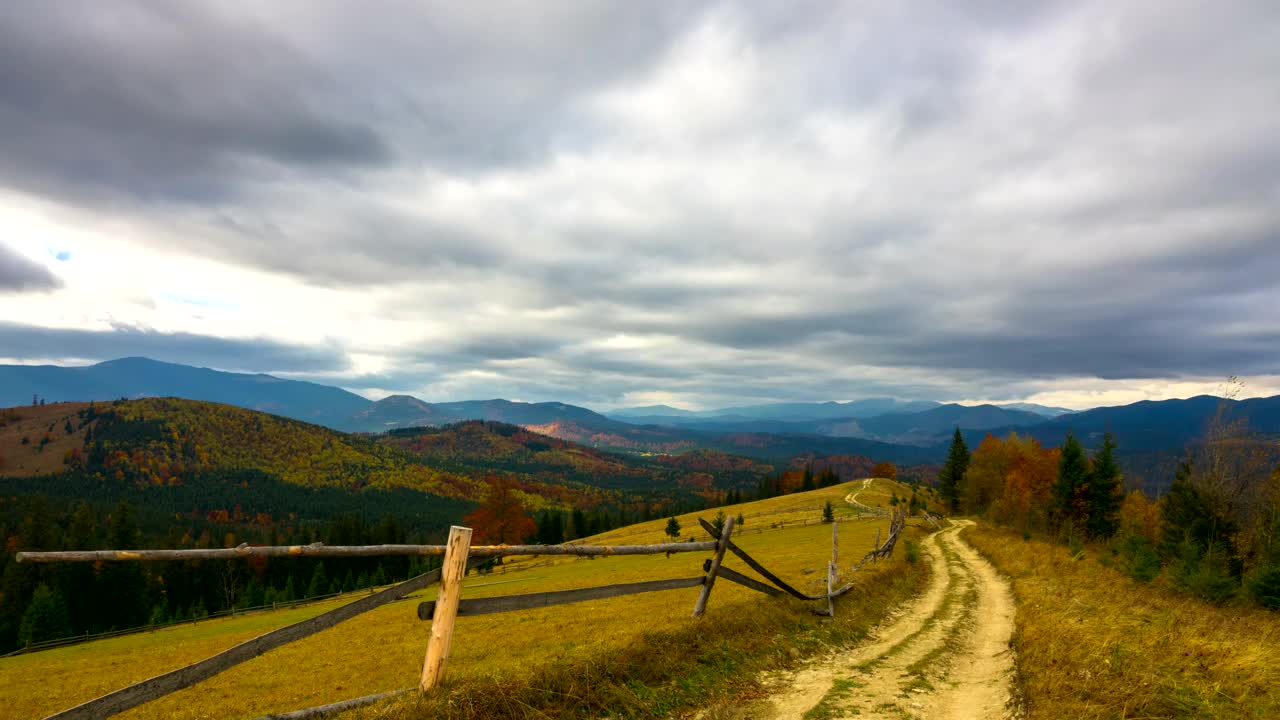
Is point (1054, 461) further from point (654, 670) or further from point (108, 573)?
point (108, 573)

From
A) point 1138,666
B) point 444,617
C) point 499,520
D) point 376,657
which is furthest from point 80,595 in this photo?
point 1138,666

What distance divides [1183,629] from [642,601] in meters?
13.8

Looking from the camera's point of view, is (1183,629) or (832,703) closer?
(832,703)

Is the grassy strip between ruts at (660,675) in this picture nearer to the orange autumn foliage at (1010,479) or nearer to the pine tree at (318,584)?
the orange autumn foliage at (1010,479)

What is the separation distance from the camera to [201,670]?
229 inches

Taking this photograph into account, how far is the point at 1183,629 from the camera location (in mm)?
10383

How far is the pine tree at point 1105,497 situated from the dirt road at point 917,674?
46.6 meters

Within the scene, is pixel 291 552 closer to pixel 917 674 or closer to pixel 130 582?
pixel 917 674

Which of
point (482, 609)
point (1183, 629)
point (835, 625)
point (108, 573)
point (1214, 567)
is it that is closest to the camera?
point (482, 609)

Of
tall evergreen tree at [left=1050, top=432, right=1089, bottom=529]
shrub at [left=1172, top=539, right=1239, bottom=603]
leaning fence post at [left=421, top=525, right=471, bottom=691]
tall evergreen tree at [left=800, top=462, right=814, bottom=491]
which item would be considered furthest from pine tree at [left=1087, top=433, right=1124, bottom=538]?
tall evergreen tree at [left=800, top=462, right=814, bottom=491]

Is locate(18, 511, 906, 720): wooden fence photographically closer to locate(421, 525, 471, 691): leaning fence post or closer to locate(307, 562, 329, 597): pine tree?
locate(421, 525, 471, 691): leaning fence post

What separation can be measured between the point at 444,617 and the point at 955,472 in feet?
310

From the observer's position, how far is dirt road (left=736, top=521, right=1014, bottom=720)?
785 cm

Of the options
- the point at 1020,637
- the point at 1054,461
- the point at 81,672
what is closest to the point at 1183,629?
the point at 1020,637
